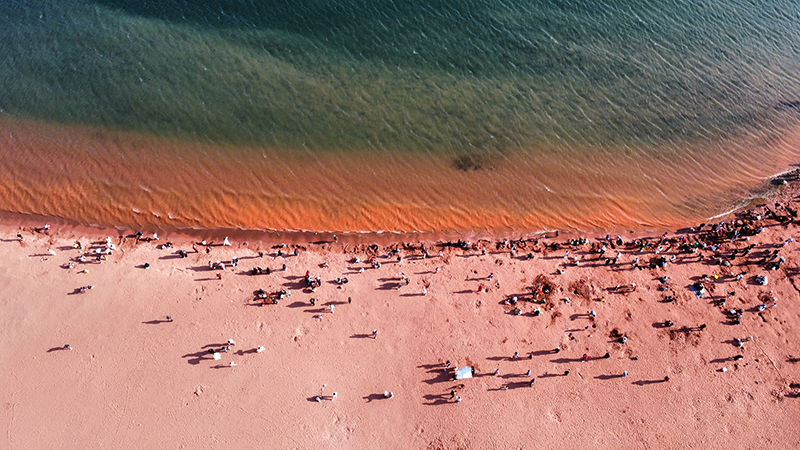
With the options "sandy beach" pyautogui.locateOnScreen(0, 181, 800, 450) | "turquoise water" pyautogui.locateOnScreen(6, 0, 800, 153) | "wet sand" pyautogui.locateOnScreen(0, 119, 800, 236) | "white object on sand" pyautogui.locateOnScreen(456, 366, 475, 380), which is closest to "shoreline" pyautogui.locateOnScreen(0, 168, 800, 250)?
"wet sand" pyautogui.locateOnScreen(0, 119, 800, 236)

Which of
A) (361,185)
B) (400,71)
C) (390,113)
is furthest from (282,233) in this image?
(400,71)

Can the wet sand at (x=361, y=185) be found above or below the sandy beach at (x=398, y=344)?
above

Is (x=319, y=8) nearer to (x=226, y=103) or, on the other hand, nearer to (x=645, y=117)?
(x=226, y=103)

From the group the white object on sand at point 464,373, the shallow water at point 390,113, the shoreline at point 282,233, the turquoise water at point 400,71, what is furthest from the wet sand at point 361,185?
the white object on sand at point 464,373

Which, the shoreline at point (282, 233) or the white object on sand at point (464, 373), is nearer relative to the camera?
the white object on sand at point (464, 373)

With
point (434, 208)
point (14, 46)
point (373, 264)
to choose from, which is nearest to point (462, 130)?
point (434, 208)

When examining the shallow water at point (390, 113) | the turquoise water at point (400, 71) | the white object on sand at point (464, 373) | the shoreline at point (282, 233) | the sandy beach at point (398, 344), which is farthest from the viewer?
the turquoise water at point (400, 71)

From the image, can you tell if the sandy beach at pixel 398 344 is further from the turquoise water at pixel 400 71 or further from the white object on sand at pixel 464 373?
the turquoise water at pixel 400 71
